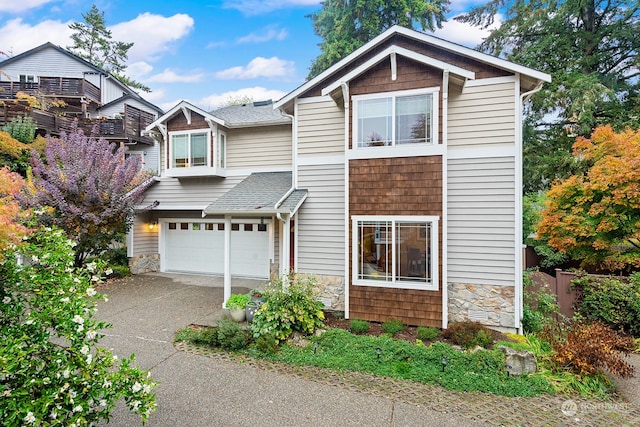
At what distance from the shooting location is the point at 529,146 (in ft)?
48.6

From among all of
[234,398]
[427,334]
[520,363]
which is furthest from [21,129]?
[520,363]

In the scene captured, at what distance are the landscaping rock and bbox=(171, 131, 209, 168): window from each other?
10.1 meters

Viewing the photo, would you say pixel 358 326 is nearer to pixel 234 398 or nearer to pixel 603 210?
pixel 234 398

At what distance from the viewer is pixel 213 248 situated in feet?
40.6

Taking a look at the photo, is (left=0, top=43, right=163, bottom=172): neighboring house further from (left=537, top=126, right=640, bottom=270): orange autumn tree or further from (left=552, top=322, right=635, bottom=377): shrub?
(left=552, top=322, right=635, bottom=377): shrub

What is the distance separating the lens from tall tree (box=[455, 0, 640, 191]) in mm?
12898

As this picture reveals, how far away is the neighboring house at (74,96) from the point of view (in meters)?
18.4

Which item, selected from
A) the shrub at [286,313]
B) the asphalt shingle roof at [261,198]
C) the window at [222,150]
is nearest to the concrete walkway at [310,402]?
the shrub at [286,313]

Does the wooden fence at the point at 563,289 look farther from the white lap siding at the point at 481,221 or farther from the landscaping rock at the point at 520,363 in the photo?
the landscaping rock at the point at 520,363

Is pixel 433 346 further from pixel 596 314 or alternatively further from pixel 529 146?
pixel 529 146

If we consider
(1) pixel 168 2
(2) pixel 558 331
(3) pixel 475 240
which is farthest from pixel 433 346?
(1) pixel 168 2

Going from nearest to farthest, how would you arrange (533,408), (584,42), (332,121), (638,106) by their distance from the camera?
(533,408)
(332,121)
(638,106)
(584,42)

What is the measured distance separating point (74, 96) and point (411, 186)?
22999mm

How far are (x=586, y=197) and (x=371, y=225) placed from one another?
20.2ft
